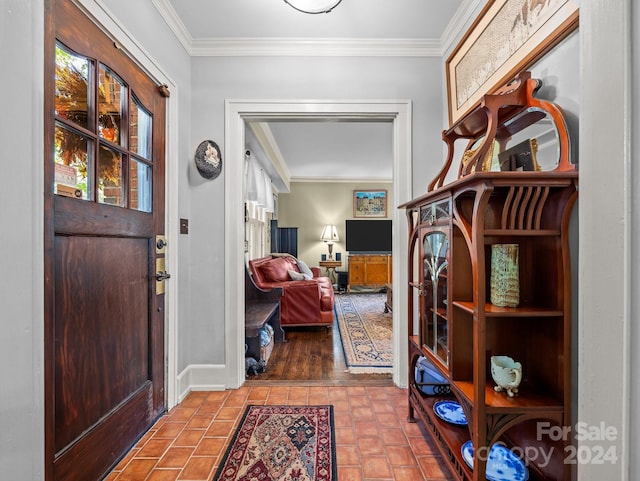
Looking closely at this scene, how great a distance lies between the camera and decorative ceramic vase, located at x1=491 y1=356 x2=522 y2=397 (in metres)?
1.09

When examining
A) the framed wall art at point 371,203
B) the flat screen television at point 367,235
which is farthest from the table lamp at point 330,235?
the framed wall art at point 371,203

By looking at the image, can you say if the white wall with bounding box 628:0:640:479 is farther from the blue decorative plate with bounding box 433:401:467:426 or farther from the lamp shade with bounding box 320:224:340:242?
the lamp shade with bounding box 320:224:340:242

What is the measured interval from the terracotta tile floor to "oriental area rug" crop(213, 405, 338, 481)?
0.05 m

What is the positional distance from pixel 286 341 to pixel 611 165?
317cm

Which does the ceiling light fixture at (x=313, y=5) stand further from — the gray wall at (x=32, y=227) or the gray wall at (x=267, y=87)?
the gray wall at (x=32, y=227)

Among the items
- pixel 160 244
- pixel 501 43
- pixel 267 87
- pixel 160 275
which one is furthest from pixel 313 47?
pixel 160 275

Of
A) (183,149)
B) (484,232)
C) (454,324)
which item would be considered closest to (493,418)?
(454,324)

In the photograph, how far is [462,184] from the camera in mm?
1114

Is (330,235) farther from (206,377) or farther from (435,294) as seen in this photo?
(435,294)

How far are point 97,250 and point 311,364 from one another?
1.92 metres

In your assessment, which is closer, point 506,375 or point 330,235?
point 506,375

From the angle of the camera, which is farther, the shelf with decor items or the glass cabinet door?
the glass cabinet door

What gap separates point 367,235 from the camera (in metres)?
7.18

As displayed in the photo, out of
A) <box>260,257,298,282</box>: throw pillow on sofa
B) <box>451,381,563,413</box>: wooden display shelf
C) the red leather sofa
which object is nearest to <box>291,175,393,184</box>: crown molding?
<box>260,257,298,282</box>: throw pillow on sofa
